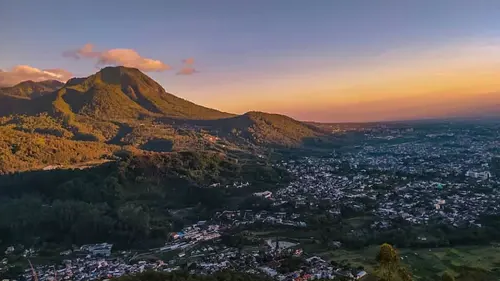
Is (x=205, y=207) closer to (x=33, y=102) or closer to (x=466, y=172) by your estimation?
(x=466, y=172)

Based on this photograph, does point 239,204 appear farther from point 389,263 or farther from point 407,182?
point 389,263

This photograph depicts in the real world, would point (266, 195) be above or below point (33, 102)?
below

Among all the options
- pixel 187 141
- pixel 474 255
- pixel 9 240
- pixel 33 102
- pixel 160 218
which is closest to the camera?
pixel 474 255

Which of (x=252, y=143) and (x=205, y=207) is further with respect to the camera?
(x=252, y=143)

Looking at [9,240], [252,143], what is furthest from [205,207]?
[252,143]

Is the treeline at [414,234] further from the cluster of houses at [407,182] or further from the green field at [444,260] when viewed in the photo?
the cluster of houses at [407,182]

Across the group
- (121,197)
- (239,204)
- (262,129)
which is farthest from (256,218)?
(262,129)
